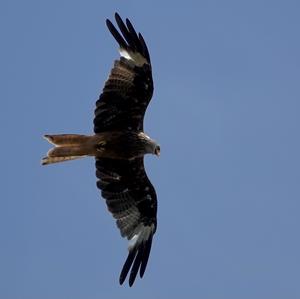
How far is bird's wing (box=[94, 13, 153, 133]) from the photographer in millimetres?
12477

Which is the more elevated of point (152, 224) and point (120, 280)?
point (152, 224)

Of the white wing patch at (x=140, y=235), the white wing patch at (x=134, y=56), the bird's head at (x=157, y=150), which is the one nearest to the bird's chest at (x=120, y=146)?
the bird's head at (x=157, y=150)

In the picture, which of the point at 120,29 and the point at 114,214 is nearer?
the point at 120,29

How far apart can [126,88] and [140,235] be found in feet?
7.65

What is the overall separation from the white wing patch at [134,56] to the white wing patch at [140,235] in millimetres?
2572

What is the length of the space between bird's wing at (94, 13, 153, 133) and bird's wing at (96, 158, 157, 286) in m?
0.70

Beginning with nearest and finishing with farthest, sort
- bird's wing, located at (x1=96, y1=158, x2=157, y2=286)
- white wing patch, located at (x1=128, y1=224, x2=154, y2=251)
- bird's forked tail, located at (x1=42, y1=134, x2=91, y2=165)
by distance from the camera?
bird's forked tail, located at (x1=42, y1=134, x2=91, y2=165) < bird's wing, located at (x1=96, y1=158, x2=157, y2=286) < white wing patch, located at (x1=128, y1=224, x2=154, y2=251)

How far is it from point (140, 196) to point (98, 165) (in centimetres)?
85

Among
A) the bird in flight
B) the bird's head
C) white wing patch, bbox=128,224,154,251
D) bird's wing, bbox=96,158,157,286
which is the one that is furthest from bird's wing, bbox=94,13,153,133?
white wing patch, bbox=128,224,154,251

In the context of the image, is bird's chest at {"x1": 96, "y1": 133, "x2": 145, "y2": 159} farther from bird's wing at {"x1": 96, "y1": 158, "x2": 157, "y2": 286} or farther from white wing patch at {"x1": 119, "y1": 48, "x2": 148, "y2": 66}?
white wing patch at {"x1": 119, "y1": 48, "x2": 148, "y2": 66}

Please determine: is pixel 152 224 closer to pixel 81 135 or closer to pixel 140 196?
pixel 140 196

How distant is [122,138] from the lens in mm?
12602

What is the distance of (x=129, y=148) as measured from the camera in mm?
12664

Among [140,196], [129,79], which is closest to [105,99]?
[129,79]
